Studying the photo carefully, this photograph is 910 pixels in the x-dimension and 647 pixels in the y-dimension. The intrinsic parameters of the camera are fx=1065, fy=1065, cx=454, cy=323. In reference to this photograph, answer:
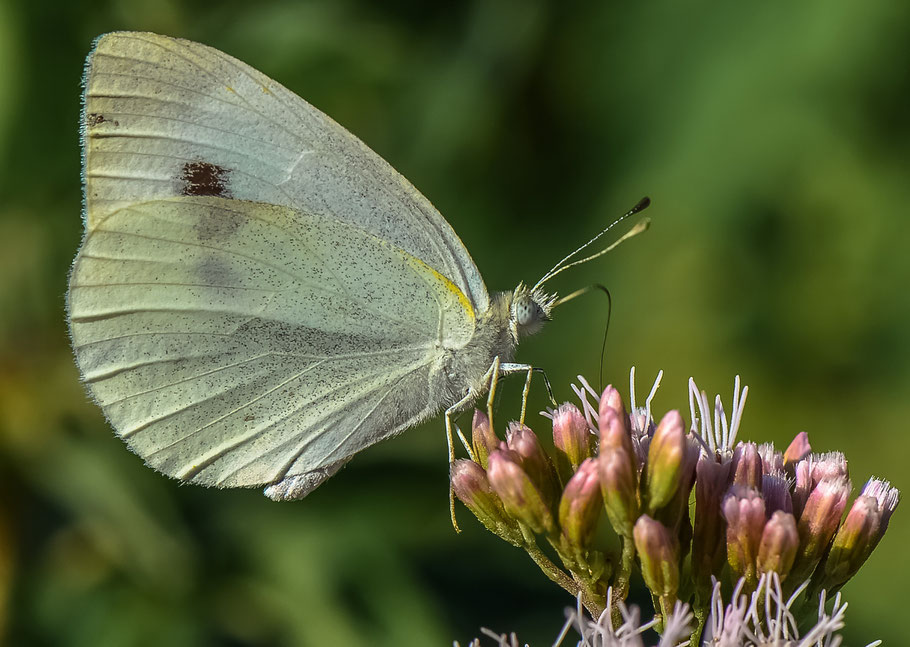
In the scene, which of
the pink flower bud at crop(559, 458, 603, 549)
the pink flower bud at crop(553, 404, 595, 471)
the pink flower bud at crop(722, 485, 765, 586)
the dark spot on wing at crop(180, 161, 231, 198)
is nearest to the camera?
the pink flower bud at crop(722, 485, 765, 586)

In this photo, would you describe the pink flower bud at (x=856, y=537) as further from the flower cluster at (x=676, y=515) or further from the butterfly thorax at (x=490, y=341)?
the butterfly thorax at (x=490, y=341)

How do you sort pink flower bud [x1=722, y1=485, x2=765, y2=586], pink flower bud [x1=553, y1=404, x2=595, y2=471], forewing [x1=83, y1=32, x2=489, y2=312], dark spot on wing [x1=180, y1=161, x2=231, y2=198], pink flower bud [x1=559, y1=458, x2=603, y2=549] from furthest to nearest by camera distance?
dark spot on wing [x1=180, y1=161, x2=231, y2=198] < forewing [x1=83, y1=32, x2=489, y2=312] < pink flower bud [x1=553, y1=404, x2=595, y2=471] < pink flower bud [x1=559, y1=458, x2=603, y2=549] < pink flower bud [x1=722, y1=485, x2=765, y2=586]

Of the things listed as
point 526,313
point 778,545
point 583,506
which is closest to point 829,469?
point 778,545

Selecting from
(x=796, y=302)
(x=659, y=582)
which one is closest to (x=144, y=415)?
(x=659, y=582)

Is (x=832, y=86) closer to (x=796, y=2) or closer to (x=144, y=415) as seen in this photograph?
(x=796, y=2)

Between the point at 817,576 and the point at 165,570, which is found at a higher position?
the point at 165,570

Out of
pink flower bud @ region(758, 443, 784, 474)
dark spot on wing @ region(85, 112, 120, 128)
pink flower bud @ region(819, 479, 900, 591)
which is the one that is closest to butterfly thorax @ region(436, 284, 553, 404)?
pink flower bud @ region(758, 443, 784, 474)

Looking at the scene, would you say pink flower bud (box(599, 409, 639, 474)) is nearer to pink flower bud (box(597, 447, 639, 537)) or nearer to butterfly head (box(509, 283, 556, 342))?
pink flower bud (box(597, 447, 639, 537))
